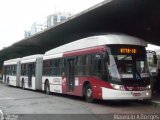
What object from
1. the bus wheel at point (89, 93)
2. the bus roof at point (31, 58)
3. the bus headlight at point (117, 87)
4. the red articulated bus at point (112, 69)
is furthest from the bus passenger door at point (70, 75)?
the bus roof at point (31, 58)

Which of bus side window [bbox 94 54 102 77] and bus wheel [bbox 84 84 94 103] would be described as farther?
bus wheel [bbox 84 84 94 103]

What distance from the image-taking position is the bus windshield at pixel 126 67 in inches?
602

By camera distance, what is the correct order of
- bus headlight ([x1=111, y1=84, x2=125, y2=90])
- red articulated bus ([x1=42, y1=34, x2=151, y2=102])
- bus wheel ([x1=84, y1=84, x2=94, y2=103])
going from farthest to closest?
1. bus wheel ([x1=84, y1=84, x2=94, y2=103])
2. red articulated bus ([x1=42, y1=34, x2=151, y2=102])
3. bus headlight ([x1=111, y1=84, x2=125, y2=90])

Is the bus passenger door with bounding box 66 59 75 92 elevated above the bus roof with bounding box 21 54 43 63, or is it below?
below

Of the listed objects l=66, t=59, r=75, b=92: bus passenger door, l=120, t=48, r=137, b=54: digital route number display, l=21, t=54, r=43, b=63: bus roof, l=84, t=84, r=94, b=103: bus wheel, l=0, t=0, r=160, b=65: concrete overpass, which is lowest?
l=84, t=84, r=94, b=103: bus wheel

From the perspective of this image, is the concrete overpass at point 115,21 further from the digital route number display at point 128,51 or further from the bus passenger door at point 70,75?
the bus passenger door at point 70,75

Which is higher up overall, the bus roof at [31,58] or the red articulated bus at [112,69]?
the bus roof at [31,58]

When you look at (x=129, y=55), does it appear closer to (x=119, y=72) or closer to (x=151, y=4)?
(x=119, y=72)

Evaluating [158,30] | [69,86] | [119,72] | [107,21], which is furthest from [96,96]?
[158,30]

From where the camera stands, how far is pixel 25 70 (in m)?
30.7

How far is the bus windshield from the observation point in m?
15.3

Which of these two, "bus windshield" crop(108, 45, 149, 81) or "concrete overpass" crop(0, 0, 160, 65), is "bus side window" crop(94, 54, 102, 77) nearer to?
"bus windshield" crop(108, 45, 149, 81)

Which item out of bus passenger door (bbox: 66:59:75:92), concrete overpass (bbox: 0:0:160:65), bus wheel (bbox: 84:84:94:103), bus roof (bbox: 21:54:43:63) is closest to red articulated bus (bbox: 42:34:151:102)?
bus wheel (bbox: 84:84:94:103)

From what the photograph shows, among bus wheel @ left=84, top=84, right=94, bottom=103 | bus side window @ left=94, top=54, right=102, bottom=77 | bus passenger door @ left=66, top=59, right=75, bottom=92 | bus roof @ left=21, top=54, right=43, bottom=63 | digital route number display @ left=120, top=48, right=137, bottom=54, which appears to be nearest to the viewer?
digital route number display @ left=120, top=48, right=137, bottom=54
